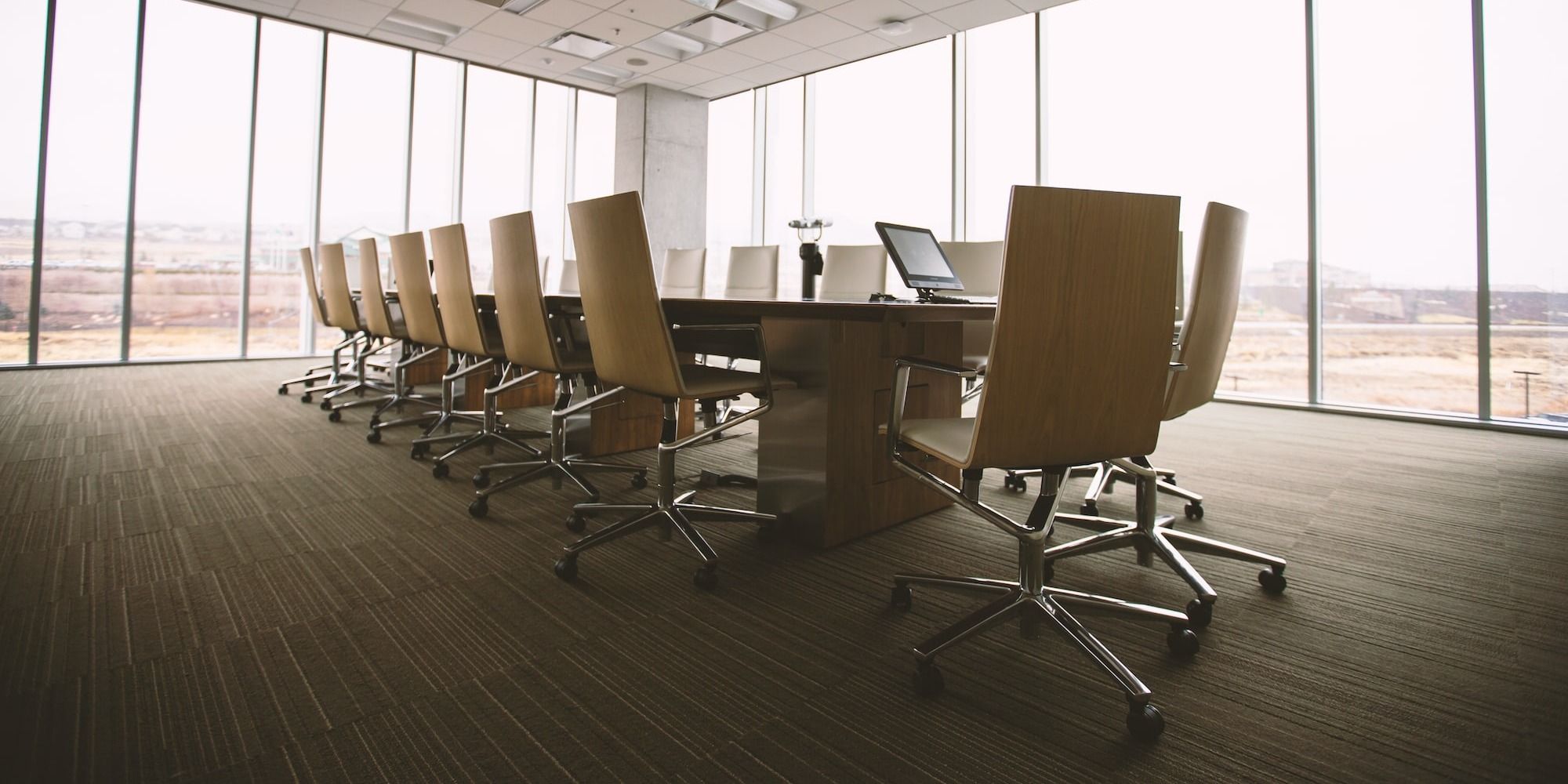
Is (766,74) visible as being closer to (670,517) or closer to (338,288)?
(338,288)

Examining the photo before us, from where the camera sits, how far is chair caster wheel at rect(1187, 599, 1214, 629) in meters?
1.93

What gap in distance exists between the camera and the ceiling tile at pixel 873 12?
6.41 m

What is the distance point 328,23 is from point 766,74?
441cm

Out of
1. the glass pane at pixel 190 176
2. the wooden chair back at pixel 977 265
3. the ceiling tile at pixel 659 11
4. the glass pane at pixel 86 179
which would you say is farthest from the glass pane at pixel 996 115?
the glass pane at pixel 86 179

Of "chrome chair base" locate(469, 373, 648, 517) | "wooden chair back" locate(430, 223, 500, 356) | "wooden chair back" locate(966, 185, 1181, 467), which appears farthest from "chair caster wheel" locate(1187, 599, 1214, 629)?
"wooden chair back" locate(430, 223, 500, 356)

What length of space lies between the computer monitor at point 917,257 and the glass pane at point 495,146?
6.81 m

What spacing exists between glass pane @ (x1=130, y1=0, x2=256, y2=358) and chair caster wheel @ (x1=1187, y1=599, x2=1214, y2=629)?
8944 millimetres

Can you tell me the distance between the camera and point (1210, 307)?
2.13 meters

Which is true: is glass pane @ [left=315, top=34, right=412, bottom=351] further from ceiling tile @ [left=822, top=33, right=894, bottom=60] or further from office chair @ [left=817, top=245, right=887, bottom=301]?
office chair @ [left=817, top=245, right=887, bottom=301]

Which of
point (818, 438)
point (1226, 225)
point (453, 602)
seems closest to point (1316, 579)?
point (1226, 225)

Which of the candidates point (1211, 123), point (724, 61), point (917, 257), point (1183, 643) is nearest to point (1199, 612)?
point (1183, 643)

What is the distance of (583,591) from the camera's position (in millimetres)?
2123

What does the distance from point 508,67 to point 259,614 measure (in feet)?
26.9

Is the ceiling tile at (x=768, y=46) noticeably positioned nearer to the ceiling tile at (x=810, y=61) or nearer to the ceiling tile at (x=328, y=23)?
the ceiling tile at (x=810, y=61)
